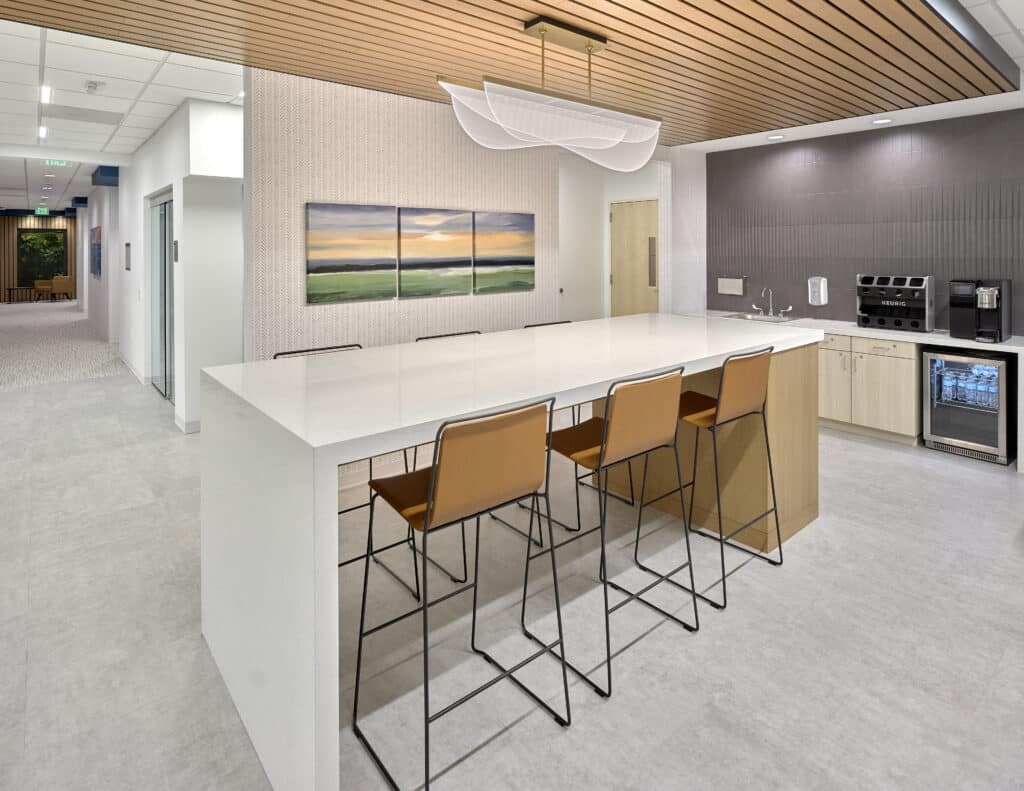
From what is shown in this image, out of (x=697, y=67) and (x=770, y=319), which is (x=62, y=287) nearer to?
(x=770, y=319)

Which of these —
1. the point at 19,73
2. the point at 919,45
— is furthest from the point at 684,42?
the point at 19,73

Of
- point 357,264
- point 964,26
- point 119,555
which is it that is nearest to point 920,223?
point 964,26

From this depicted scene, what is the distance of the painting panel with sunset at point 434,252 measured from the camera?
15.3 feet

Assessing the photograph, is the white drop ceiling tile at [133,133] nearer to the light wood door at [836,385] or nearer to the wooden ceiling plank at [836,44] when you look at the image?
the wooden ceiling plank at [836,44]

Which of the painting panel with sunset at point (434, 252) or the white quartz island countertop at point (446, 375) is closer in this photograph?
the white quartz island countertop at point (446, 375)

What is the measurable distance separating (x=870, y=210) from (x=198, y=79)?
17.9ft

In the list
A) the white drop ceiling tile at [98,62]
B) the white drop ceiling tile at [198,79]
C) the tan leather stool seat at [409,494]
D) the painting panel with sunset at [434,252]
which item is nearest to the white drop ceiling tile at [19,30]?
the white drop ceiling tile at [98,62]

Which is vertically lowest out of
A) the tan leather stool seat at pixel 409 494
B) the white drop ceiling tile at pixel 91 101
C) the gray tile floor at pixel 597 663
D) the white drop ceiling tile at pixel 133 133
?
the gray tile floor at pixel 597 663

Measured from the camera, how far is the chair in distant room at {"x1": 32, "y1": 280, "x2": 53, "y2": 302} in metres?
18.5

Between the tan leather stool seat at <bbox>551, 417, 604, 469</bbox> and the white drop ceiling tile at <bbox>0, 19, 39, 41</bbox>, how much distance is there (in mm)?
3733

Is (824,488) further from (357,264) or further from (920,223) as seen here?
(357,264)

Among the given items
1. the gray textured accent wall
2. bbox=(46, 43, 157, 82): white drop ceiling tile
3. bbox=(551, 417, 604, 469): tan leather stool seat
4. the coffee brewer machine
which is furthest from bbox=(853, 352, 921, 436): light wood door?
bbox=(46, 43, 157, 82): white drop ceiling tile

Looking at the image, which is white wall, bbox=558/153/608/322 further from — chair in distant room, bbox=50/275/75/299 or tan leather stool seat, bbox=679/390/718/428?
chair in distant room, bbox=50/275/75/299

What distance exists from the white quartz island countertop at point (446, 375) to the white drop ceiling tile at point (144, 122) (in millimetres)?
4331
